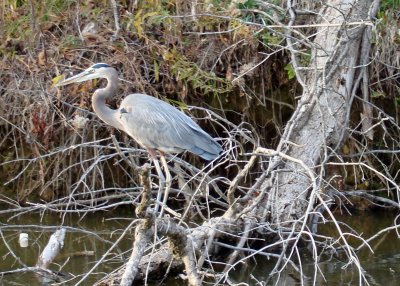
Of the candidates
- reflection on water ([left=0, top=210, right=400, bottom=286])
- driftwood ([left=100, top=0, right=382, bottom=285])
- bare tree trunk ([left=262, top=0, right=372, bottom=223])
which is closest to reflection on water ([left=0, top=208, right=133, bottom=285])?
reflection on water ([left=0, top=210, right=400, bottom=286])

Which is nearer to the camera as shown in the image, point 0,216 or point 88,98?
point 88,98

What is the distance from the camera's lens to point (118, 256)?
5262 millimetres

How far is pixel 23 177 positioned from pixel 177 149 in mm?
2224

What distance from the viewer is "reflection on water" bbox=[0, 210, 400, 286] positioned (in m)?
5.44

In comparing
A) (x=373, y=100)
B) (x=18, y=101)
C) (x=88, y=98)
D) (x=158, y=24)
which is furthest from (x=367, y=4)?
(x=18, y=101)

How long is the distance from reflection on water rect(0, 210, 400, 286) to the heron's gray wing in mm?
569

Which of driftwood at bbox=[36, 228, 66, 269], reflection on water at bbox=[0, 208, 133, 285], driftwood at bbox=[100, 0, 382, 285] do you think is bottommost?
reflection on water at bbox=[0, 208, 133, 285]

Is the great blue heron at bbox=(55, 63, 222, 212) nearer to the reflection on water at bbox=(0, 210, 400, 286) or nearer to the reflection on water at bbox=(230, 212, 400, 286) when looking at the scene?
the reflection on water at bbox=(0, 210, 400, 286)

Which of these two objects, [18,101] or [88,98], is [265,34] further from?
[18,101]

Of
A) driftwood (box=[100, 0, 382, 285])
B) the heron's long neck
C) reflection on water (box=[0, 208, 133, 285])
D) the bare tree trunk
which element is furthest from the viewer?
the bare tree trunk

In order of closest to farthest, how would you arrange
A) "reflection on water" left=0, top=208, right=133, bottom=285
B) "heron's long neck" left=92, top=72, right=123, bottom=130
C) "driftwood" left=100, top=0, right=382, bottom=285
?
1. "driftwood" left=100, top=0, right=382, bottom=285
2. "reflection on water" left=0, top=208, right=133, bottom=285
3. "heron's long neck" left=92, top=72, right=123, bottom=130

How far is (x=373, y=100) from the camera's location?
687 cm

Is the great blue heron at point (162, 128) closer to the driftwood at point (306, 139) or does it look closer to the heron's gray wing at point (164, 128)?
the heron's gray wing at point (164, 128)

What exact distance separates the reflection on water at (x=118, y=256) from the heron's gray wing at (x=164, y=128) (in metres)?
0.57
